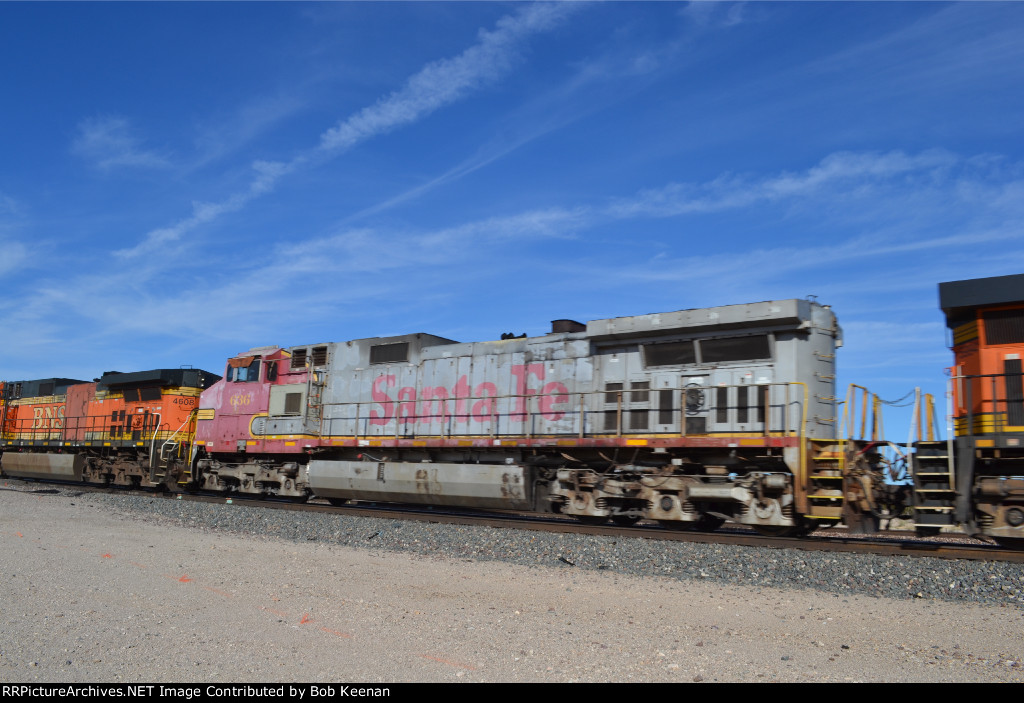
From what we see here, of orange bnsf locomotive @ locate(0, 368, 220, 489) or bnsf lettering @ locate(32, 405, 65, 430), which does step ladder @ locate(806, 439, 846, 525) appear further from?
bnsf lettering @ locate(32, 405, 65, 430)

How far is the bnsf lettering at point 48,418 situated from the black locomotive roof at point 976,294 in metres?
26.9

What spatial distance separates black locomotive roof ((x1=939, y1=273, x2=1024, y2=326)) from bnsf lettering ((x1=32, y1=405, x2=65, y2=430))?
2691 cm

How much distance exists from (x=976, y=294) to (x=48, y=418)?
28.9m

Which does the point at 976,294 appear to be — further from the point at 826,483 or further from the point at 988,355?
the point at 826,483

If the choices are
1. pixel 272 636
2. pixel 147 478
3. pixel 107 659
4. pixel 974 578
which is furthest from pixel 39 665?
pixel 147 478

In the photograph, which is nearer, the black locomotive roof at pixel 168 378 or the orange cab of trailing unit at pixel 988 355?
the orange cab of trailing unit at pixel 988 355

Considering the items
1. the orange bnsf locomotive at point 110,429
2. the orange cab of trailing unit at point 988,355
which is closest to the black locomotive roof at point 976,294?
the orange cab of trailing unit at point 988,355

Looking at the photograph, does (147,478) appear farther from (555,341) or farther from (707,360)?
(707,360)

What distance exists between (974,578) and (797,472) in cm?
273

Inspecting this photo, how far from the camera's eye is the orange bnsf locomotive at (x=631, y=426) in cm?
1001

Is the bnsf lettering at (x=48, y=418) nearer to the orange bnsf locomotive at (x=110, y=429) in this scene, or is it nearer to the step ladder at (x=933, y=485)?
the orange bnsf locomotive at (x=110, y=429)

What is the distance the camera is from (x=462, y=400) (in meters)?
14.5

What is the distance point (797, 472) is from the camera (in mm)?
10336

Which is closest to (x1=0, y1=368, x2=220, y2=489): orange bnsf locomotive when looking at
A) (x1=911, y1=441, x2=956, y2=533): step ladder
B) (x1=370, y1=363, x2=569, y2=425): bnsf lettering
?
(x1=370, y1=363, x2=569, y2=425): bnsf lettering
